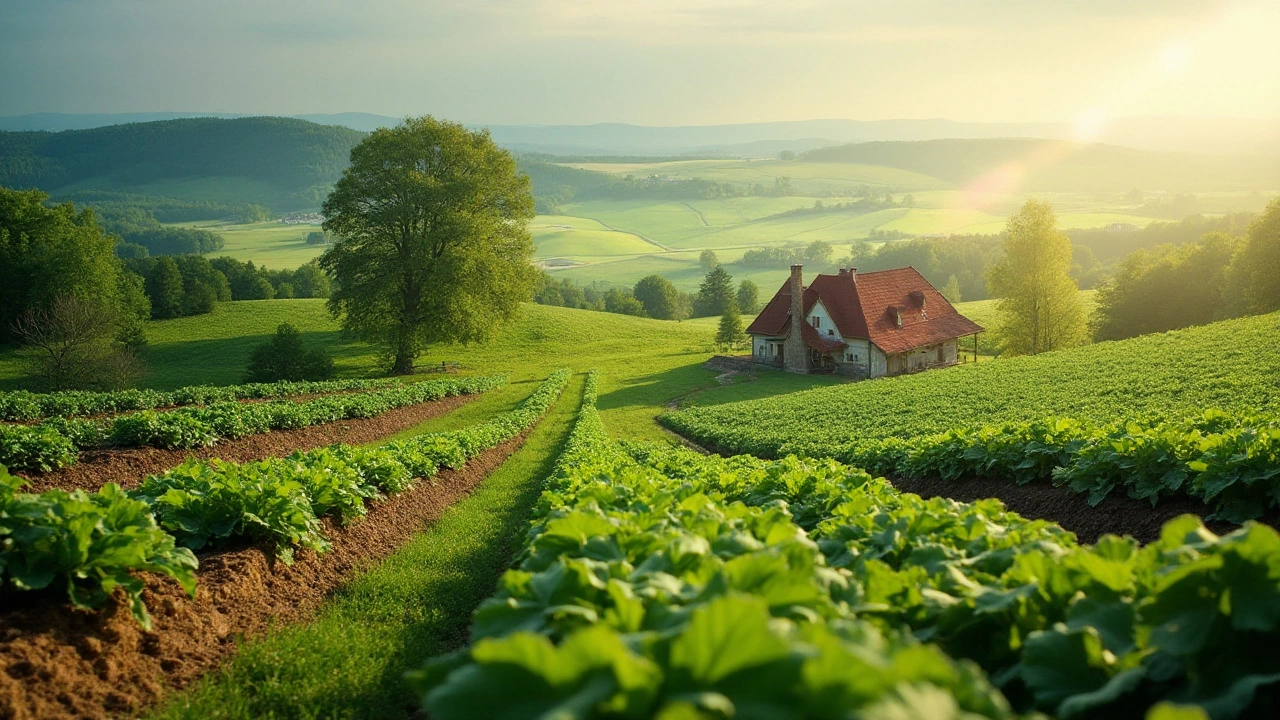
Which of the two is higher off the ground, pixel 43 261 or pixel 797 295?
pixel 43 261

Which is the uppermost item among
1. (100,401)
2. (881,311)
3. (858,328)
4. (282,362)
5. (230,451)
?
(881,311)

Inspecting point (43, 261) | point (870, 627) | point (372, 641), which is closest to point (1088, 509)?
point (372, 641)

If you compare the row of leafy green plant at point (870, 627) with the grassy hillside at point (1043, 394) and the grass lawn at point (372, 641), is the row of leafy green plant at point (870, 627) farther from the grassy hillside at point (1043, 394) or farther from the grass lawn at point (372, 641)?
the grassy hillside at point (1043, 394)

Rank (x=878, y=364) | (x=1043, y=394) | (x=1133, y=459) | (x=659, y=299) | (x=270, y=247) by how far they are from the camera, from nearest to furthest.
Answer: (x=1133, y=459)
(x=1043, y=394)
(x=878, y=364)
(x=659, y=299)
(x=270, y=247)

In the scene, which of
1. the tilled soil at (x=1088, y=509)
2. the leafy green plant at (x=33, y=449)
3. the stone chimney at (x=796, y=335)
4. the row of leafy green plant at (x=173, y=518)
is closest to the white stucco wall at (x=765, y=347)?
the stone chimney at (x=796, y=335)

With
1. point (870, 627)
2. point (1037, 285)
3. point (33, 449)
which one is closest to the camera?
point (870, 627)

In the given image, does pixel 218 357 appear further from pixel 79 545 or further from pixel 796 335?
pixel 79 545

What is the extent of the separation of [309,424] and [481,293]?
84.0ft

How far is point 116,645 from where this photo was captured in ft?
20.8

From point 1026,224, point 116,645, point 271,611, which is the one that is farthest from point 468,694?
point 1026,224

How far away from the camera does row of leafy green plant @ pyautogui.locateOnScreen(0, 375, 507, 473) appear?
642 inches

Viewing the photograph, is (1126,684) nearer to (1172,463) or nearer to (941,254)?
(1172,463)

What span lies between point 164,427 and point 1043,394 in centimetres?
2922

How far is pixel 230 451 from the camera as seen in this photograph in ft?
72.8
